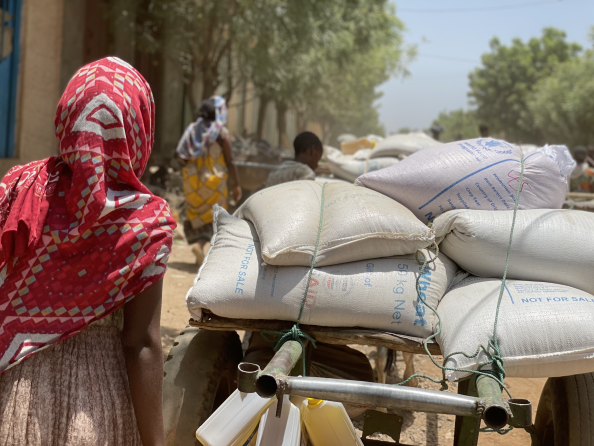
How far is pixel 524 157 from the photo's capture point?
2.53 meters

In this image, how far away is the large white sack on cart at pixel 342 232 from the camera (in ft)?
6.87

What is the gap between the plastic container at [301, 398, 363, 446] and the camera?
1723 mm

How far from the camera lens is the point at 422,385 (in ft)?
12.1

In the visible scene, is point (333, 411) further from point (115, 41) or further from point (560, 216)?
point (115, 41)

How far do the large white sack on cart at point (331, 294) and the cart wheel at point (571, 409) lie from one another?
52 centimetres

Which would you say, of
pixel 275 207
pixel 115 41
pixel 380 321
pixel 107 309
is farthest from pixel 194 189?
pixel 115 41

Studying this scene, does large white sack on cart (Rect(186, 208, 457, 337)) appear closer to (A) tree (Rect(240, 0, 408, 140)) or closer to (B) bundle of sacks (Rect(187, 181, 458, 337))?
(B) bundle of sacks (Rect(187, 181, 458, 337))

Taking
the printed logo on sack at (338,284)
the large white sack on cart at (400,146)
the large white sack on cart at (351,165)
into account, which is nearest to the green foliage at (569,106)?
the large white sack on cart at (400,146)

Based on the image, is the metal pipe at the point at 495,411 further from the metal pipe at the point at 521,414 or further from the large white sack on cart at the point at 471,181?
the large white sack on cart at the point at 471,181

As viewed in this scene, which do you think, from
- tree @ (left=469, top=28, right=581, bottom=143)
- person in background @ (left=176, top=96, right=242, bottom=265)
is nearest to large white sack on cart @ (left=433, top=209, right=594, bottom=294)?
person in background @ (left=176, top=96, right=242, bottom=265)

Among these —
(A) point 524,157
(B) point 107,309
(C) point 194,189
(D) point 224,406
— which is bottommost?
(C) point 194,189

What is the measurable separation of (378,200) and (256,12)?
28.2ft

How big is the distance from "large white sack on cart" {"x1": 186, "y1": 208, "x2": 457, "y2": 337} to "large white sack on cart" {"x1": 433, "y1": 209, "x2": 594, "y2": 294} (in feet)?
0.47

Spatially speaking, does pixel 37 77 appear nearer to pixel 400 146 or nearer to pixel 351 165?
pixel 351 165
